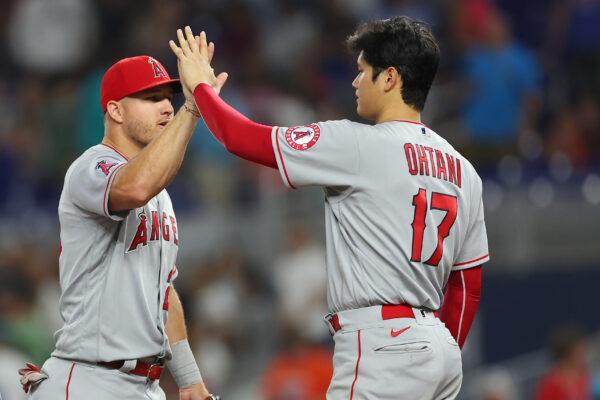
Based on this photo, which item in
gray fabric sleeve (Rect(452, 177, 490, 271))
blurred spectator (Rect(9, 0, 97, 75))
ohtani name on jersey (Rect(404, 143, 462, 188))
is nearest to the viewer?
ohtani name on jersey (Rect(404, 143, 462, 188))

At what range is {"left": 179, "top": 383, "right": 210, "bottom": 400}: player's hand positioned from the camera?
5152 mm

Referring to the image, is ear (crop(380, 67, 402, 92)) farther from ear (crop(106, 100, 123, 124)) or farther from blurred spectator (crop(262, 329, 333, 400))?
blurred spectator (crop(262, 329, 333, 400))

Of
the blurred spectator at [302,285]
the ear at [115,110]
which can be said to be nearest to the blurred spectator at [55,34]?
the blurred spectator at [302,285]

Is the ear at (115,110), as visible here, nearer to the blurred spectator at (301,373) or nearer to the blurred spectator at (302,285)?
the blurred spectator at (301,373)

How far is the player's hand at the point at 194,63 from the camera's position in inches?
185

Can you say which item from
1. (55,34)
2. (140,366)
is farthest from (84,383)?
(55,34)

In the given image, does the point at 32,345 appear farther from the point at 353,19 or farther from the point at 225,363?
the point at 353,19

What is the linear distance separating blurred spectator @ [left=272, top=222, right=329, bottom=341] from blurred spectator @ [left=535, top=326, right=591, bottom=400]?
1.73 metres

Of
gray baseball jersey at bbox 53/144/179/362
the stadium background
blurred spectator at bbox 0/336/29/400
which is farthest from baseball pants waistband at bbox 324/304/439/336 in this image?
the stadium background

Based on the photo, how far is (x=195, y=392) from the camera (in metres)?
5.16

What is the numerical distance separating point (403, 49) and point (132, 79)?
1074 millimetres

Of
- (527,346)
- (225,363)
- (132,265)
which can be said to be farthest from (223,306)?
(132,265)

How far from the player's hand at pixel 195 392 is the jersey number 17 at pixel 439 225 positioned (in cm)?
117

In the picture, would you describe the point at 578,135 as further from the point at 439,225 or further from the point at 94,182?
the point at 94,182
